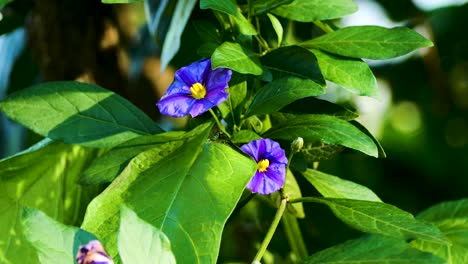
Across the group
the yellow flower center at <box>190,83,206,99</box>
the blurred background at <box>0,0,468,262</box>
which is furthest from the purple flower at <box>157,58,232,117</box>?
the blurred background at <box>0,0,468,262</box>

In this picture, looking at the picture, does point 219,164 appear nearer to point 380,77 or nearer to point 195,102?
point 195,102

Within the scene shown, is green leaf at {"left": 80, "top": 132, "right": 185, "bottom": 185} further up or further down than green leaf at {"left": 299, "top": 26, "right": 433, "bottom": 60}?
further down

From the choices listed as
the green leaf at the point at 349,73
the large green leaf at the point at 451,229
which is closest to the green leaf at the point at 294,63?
the green leaf at the point at 349,73

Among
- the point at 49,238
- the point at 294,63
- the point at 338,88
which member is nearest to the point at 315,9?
the point at 294,63

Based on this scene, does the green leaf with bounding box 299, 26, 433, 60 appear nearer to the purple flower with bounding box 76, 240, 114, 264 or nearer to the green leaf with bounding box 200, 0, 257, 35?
the green leaf with bounding box 200, 0, 257, 35

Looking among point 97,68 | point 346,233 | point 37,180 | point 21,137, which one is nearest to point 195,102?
point 37,180

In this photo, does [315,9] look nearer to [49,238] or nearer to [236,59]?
[236,59]

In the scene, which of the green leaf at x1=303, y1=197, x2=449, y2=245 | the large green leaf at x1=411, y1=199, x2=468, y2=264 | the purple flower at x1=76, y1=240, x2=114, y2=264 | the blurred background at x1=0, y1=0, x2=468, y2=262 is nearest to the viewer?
the purple flower at x1=76, y1=240, x2=114, y2=264
